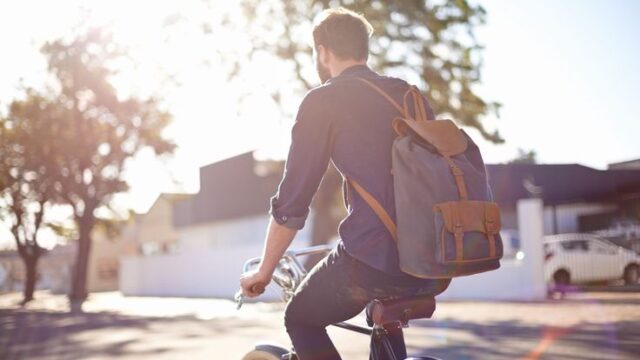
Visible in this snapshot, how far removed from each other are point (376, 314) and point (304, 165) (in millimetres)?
495

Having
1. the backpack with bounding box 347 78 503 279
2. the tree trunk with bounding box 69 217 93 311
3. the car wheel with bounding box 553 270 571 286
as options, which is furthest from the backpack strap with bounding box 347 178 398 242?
the tree trunk with bounding box 69 217 93 311

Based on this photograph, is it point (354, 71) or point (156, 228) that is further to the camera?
point (156, 228)

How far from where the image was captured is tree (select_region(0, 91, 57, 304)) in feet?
109

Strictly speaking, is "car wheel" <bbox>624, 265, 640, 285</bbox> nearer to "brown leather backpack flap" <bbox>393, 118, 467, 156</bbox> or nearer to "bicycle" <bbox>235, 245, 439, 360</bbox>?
"bicycle" <bbox>235, 245, 439, 360</bbox>

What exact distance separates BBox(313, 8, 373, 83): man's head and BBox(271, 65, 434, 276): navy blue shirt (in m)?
0.12

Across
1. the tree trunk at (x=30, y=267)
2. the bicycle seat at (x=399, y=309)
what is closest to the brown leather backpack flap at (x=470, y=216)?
the bicycle seat at (x=399, y=309)

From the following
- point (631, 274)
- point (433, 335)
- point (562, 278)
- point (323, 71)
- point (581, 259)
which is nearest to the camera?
point (323, 71)

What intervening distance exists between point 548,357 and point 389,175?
5.98 m

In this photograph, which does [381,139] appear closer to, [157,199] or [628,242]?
[628,242]

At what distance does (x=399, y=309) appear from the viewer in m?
2.33

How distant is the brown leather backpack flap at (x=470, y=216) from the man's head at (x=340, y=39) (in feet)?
2.06

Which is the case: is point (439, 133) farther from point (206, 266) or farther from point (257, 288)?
point (206, 266)

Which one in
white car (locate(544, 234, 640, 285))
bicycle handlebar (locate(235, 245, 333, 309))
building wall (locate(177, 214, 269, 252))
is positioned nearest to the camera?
bicycle handlebar (locate(235, 245, 333, 309))

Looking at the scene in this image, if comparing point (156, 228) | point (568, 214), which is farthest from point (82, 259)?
point (156, 228)
